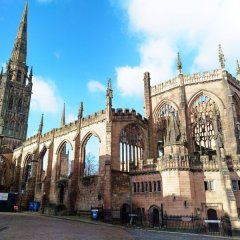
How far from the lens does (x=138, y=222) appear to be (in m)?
30.2

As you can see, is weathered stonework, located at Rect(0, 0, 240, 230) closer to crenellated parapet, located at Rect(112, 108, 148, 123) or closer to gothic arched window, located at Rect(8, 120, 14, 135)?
crenellated parapet, located at Rect(112, 108, 148, 123)

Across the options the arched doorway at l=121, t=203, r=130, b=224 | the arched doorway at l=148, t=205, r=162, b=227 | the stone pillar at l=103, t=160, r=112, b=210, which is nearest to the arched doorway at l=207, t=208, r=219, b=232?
the arched doorway at l=148, t=205, r=162, b=227

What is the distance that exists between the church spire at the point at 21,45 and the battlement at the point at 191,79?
53.7m

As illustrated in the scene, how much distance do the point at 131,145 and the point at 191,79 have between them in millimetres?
13528

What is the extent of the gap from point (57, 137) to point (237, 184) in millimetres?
27658

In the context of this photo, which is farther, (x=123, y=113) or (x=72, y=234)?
(x=123, y=113)

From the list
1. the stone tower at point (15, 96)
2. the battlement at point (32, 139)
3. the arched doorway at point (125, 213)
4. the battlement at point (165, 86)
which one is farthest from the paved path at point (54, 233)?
the stone tower at point (15, 96)

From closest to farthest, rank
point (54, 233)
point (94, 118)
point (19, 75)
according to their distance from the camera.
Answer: point (54, 233), point (94, 118), point (19, 75)

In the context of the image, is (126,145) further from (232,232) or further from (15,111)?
(15,111)

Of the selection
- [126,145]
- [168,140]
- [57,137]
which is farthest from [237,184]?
[57,137]

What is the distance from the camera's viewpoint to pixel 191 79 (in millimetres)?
40188

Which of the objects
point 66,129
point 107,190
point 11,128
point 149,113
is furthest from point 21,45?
point 107,190

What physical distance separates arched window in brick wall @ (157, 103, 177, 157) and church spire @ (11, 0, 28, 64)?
55.2 meters

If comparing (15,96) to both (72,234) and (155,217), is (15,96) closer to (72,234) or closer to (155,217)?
(155,217)
